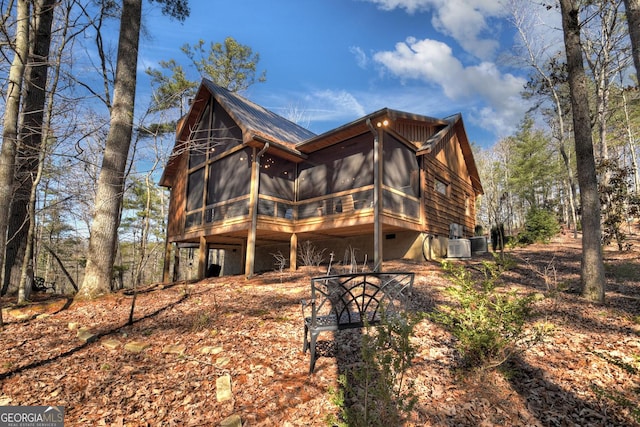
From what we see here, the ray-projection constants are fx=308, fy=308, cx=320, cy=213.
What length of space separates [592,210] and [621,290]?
1.90 metres

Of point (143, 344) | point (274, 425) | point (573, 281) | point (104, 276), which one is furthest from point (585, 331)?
point (104, 276)

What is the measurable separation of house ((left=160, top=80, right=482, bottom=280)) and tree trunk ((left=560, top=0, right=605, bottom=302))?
4447 mm

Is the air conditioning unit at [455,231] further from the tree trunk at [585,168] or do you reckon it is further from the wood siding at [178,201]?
the wood siding at [178,201]

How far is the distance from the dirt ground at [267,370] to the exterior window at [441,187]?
827 cm

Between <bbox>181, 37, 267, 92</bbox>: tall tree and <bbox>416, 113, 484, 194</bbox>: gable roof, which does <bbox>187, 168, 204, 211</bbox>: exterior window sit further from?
<bbox>181, 37, 267, 92</bbox>: tall tree

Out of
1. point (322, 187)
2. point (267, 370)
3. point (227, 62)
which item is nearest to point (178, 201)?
point (322, 187)

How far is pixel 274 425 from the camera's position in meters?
2.86

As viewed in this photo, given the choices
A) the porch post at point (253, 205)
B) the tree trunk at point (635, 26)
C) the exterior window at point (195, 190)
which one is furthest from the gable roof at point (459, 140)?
the exterior window at point (195, 190)

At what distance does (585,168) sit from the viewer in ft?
19.8

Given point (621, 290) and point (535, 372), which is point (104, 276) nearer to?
point (535, 372)

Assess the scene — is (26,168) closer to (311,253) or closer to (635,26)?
(311,253)

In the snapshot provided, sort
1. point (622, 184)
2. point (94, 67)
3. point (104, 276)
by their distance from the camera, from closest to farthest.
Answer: point (104, 276) < point (94, 67) < point (622, 184)

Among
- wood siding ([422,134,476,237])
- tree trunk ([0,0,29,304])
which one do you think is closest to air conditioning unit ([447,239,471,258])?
wood siding ([422,134,476,237])

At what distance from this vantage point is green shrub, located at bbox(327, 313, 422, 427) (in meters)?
2.31
